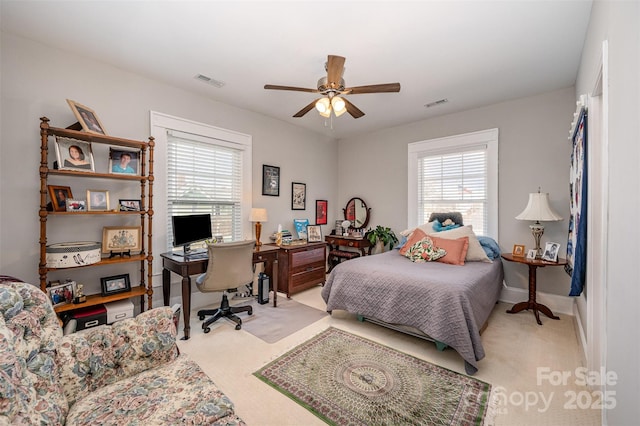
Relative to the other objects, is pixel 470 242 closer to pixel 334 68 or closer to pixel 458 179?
pixel 458 179

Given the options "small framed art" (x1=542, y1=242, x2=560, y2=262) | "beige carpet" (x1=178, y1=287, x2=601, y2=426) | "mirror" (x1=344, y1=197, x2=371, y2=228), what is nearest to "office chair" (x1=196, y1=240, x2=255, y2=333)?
"beige carpet" (x1=178, y1=287, x2=601, y2=426)

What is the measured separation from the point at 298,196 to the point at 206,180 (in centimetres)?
161

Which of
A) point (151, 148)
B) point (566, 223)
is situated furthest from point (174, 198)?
point (566, 223)

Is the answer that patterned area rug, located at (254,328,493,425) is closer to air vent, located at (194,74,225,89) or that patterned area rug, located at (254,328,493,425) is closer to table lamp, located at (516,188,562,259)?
table lamp, located at (516,188,562,259)

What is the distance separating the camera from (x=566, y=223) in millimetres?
3365

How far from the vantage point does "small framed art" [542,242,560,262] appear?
3094 millimetres

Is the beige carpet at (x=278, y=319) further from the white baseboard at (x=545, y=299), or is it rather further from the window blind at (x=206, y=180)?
the white baseboard at (x=545, y=299)

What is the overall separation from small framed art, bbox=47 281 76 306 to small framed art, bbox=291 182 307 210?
2.96m

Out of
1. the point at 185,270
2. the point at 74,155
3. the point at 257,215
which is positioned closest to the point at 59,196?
the point at 74,155

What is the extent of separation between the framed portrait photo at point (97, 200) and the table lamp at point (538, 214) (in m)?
4.52

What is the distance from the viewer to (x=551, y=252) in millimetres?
3131

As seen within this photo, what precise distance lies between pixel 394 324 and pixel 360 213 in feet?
9.18

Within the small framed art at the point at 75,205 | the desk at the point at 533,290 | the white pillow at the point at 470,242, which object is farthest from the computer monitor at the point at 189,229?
the desk at the point at 533,290

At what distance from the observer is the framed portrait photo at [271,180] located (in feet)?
14.0
